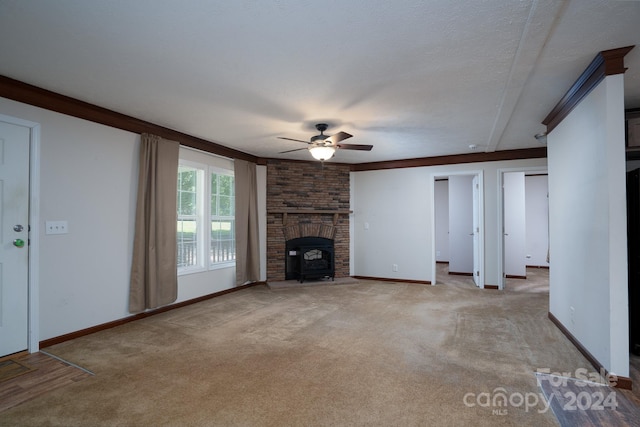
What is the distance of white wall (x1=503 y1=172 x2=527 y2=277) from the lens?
6477 mm

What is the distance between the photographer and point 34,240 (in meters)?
2.94

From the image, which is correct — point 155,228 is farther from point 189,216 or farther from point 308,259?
point 308,259

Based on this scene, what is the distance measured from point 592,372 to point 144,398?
132 inches

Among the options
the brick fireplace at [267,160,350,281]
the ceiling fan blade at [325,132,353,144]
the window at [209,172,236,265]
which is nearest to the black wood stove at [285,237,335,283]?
the brick fireplace at [267,160,350,281]

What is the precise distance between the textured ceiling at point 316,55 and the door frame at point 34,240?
516 millimetres

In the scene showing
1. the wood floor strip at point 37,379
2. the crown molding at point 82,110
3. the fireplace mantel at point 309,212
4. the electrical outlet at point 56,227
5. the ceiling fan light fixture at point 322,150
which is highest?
the crown molding at point 82,110

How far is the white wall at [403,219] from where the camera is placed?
5578 millimetres

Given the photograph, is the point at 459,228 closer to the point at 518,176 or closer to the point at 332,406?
the point at 518,176

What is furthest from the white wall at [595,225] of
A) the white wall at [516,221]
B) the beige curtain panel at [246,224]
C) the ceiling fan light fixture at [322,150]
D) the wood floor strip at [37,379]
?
the beige curtain panel at [246,224]

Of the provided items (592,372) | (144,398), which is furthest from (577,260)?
(144,398)

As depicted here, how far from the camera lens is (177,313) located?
4.14 meters

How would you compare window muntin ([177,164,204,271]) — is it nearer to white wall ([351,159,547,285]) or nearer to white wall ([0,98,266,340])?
white wall ([0,98,266,340])

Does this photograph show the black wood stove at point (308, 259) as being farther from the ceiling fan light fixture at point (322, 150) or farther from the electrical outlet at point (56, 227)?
the electrical outlet at point (56, 227)

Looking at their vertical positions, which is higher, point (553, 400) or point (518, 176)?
point (518, 176)
